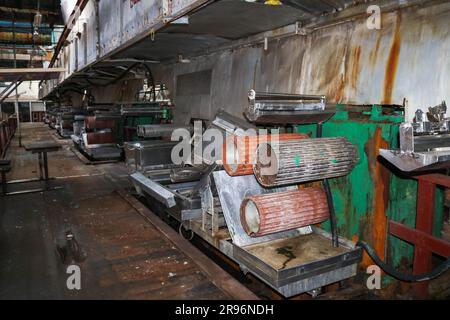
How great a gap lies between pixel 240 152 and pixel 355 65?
935mm

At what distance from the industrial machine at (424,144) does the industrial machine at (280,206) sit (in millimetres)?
437

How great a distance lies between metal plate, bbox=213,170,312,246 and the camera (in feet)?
6.57

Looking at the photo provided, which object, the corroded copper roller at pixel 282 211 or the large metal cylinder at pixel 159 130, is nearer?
the corroded copper roller at pixel 282 211

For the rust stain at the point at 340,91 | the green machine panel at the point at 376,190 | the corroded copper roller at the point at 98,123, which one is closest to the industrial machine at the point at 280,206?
the green machine panel at the point at 376,190

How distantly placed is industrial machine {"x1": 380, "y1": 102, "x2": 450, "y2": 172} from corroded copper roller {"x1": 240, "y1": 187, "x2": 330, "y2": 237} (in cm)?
66

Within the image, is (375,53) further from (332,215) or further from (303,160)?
(332,215)

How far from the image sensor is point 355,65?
209cm

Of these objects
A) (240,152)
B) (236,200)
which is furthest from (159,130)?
(240,152)

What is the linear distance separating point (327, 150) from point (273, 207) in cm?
43

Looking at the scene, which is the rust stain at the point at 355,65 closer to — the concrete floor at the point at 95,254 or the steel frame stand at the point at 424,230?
the steel frame stand at the point at 424,230

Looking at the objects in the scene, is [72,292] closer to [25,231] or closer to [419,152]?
[25,231]

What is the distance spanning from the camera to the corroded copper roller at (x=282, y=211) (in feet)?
6.04
